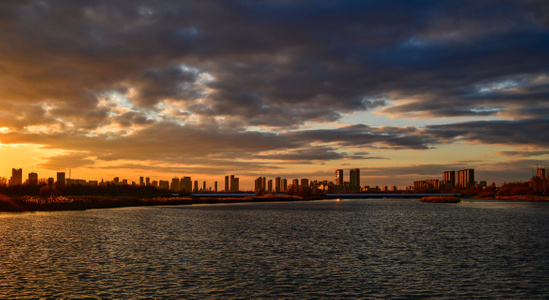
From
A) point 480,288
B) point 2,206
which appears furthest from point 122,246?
point 2,206

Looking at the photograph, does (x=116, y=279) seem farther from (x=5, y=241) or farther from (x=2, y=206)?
(x=2, y=206)

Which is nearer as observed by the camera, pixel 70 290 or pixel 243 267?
pixel 70 290

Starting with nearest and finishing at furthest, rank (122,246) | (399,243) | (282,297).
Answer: (282,297)
(122,246)
(399,243)

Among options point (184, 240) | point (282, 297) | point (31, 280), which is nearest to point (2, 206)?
point (184, 240)

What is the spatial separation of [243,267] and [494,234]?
40.9m

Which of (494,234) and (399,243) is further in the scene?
(494,234)

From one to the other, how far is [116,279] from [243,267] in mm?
9372

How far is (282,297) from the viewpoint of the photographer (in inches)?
961

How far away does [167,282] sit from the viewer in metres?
28.1

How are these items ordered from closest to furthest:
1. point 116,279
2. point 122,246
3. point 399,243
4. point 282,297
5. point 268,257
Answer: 1. point 282,297
2. point 116,279
3. point 268,257
4. point 122,246
5. point 399,243

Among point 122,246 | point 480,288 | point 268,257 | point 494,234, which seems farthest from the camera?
point 494,234

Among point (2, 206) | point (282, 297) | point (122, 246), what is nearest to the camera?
point (282, 297)

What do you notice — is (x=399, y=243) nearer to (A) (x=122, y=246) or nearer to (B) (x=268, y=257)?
(B) (x=268, y=257)

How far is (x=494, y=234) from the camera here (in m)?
58.7
